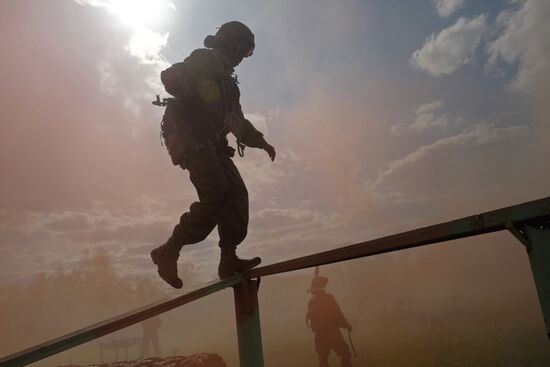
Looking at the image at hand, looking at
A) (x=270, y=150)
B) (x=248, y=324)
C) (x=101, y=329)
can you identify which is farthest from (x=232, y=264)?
(x=270, y=150)

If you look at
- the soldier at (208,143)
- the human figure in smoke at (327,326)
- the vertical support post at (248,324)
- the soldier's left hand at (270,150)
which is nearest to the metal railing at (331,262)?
the vertical support post at (248,324)

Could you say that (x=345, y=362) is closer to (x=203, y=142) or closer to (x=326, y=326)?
(x=326, y=326)

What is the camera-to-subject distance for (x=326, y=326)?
507 inches

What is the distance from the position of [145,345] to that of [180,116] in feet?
90.5

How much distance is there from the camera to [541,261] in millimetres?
1350

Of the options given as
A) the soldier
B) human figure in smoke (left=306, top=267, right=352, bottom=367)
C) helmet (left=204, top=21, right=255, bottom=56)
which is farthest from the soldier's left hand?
human figure in smoke (left=306, top=267, right=352, bottom=367)

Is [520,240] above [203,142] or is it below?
below

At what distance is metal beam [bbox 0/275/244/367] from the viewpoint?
1728 mm

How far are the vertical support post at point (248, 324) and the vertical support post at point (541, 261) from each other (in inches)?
83.4

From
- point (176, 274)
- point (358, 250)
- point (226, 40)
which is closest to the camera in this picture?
point (358, 250)

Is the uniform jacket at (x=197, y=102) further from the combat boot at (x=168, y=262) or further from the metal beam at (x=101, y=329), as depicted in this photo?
the metal beam at (x=101, y=329)

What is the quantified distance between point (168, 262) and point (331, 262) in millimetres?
1551

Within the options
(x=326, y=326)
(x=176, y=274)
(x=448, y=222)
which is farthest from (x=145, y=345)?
(x=448, y=222)

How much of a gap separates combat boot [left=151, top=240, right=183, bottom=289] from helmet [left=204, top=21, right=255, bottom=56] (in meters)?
2.00
